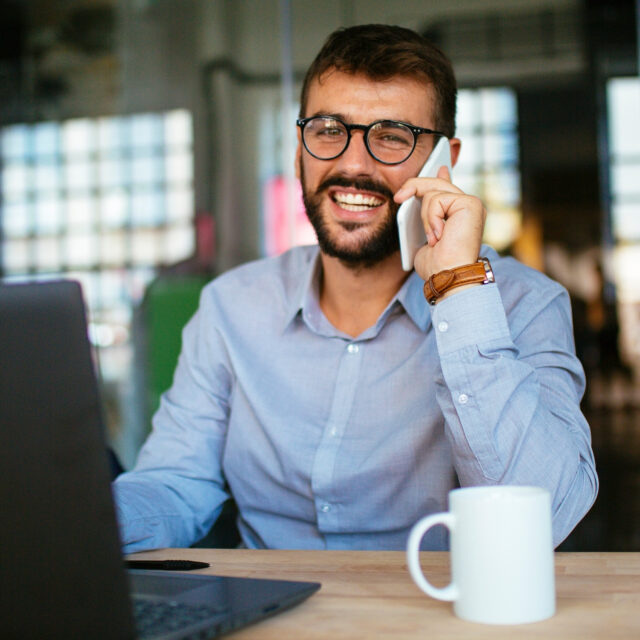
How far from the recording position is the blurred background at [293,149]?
12.8 feet

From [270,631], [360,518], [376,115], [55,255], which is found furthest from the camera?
[55,255]

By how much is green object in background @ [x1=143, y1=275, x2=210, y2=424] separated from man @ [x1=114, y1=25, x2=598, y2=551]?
0.24 m

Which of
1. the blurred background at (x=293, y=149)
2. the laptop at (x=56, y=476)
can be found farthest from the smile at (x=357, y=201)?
the blurred background at (x=293, y=149)

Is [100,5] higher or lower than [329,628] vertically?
higher

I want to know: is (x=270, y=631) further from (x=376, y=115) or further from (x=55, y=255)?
(x=55, y=255)

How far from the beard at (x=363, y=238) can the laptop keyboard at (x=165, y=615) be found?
919mm

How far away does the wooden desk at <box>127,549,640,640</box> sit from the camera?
0.68m

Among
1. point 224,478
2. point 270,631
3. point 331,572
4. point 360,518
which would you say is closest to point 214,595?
point 270,631

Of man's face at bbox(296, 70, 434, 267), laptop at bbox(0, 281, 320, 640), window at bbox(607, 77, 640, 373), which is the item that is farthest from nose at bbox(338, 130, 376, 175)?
window at bbox(607, 77, 640, 373)

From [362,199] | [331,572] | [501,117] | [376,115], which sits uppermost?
[501,117]

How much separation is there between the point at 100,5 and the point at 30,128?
873mm

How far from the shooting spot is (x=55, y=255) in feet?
16.1

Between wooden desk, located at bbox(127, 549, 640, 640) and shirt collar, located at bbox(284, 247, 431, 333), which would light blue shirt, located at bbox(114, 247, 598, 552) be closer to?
shirt collar, located at bbox(284, 247, 431, 333)

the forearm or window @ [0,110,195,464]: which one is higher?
window @ [0,110,195,464]
